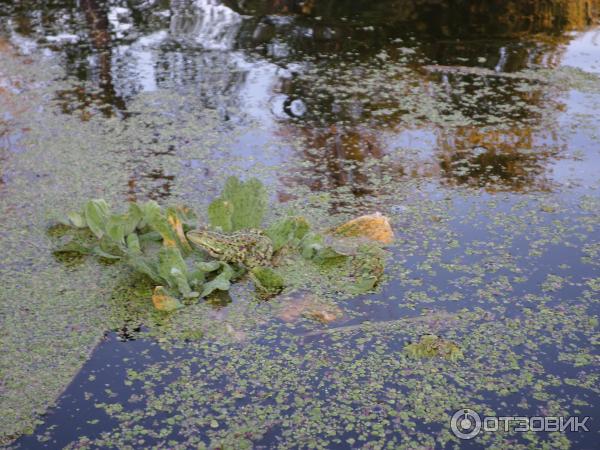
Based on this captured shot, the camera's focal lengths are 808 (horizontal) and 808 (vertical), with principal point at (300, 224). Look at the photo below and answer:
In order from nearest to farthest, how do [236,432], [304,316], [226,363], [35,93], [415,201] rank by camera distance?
[236,432]
[226,363]
[304,316]
[415,201]
[35,93]

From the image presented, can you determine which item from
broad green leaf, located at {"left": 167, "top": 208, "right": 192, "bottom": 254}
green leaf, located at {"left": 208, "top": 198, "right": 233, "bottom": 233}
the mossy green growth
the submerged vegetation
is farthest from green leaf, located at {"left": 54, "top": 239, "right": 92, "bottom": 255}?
the mossy green growth

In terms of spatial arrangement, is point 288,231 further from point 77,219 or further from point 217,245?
point 77,219

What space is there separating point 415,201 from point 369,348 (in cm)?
89

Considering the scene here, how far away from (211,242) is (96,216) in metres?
0.38

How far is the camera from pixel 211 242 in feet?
7.45

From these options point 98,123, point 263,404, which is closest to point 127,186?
point 98,123

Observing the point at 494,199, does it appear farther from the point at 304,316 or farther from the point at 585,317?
the point at 304,316

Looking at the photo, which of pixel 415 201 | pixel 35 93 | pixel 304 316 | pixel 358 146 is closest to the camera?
pixel 304 316

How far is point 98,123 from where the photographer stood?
3.33 meters

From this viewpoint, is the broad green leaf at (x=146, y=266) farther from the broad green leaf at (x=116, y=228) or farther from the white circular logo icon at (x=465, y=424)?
the white circular logo icon at (x=465, y=424)

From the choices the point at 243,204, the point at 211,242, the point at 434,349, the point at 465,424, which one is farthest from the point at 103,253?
the point at 465,424

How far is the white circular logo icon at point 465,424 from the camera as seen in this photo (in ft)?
5.41

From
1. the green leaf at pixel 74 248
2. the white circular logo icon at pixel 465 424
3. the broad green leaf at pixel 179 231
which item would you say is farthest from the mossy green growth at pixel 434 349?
the green leaf at pixel 74 248

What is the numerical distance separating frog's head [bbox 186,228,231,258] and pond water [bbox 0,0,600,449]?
14cm
